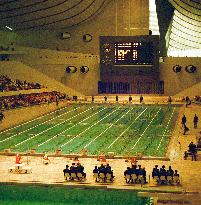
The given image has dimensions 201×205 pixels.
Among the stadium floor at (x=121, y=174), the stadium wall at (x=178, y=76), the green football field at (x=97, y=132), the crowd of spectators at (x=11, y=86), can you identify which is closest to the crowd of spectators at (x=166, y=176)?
the stadium floor at (x=121, y=174)

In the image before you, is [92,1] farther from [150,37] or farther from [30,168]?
[30,168]

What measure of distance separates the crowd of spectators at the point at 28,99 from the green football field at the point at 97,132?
1645mm

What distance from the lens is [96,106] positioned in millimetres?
37906

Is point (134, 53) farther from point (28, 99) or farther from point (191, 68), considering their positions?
point (28, 99)

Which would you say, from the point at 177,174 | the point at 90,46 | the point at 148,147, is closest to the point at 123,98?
the point at 90,46

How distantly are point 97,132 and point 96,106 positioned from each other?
40.7 feet

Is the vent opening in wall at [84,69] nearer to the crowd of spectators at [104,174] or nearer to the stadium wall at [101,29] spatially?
the stadium wall at [101,29]

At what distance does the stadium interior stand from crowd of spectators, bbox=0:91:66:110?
0.13 m

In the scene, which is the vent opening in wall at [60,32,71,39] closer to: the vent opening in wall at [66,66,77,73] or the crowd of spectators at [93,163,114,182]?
the vent opening in wall at [66,66,77,73]

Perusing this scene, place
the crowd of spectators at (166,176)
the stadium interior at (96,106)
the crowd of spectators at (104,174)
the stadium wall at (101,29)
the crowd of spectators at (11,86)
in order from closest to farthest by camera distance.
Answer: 1. the crowd of spectators at (166,176)
2. the stadium interior at (96,106)
3. the crowd of spectators at (104,174)
4. the crowd of spectators at (11,86)
5. the stadium wall at (101,29)

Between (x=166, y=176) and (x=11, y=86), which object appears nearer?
(x=166, y=176)

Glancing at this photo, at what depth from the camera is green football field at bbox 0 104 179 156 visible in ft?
70.8

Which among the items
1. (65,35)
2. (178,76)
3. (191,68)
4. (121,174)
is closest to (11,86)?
(65,35)

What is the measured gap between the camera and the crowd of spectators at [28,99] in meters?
30.8
